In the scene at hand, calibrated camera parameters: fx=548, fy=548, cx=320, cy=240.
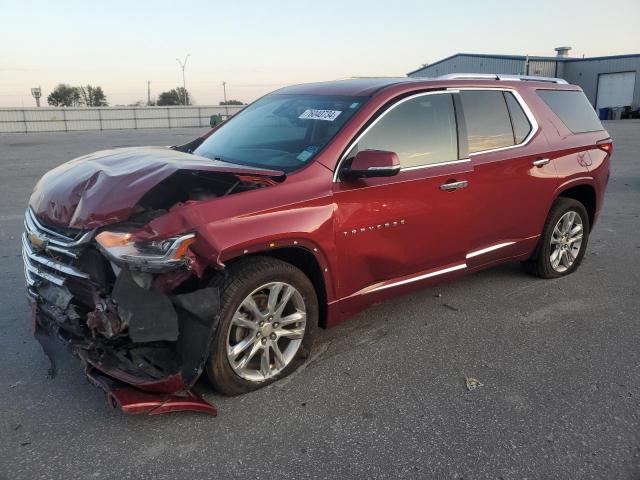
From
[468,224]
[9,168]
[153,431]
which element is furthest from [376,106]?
[9,168]

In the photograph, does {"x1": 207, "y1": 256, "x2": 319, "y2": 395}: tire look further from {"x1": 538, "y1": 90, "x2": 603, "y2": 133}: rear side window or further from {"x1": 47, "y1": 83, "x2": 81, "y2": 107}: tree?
{"x1": 47, "y1": 83, "x2": 81, "y2": 107}: tree

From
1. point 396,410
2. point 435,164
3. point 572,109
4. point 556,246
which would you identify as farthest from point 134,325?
point 572,109

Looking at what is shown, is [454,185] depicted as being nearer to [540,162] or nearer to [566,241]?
[540,162]

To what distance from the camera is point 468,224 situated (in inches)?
170

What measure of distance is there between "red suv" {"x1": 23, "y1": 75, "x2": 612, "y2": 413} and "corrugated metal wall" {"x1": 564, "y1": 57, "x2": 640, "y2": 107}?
165ft

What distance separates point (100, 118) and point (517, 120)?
48.6 m

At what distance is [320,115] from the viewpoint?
3.98 meters

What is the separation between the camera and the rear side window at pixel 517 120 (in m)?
4.78

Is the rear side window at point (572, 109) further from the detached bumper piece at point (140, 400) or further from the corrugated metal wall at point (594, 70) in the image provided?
the corrugated metal wall at point (594, 70)

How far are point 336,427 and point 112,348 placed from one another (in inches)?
A: 51.9

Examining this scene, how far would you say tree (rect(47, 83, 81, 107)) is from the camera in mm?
86625

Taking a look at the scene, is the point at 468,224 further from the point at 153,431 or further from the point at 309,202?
the point at 153,431

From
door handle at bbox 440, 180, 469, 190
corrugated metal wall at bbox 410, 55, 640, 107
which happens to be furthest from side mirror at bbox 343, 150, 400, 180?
corrugated metal wall at bbox 410, 55, 640, 107

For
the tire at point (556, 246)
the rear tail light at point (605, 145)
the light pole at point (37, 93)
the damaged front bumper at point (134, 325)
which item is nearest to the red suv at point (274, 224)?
the damaged front bumper at point (134, 325)
